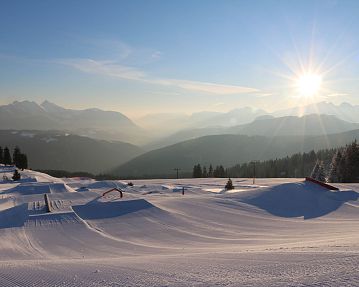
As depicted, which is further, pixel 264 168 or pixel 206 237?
pixel 264 168

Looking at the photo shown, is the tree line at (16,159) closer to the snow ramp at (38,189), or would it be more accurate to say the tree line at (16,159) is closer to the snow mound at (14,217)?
the snow ramp at (38,189)

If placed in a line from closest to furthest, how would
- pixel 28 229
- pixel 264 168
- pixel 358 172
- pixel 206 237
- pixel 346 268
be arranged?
pixel 346 268 < pixel 206 237 < pixel 28 229 < pixel 358 172 < pixel 264 168

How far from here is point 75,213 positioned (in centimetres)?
2445

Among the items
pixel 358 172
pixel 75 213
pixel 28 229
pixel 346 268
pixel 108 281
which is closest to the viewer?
pixel 346 268

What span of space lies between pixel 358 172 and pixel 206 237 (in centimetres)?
4312

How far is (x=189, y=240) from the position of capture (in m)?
19.0

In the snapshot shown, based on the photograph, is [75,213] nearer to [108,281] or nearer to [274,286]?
[108,281]

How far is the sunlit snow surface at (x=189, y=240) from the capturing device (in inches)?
293

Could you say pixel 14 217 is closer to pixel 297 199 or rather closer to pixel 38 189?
pixel 297 199

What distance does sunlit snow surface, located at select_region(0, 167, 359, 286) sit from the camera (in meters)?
7.44

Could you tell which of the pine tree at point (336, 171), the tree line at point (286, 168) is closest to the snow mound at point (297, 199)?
the pine tree at point (336, 171)

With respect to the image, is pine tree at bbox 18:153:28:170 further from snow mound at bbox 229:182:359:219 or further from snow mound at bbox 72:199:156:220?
snow mound at bbox 229:182:359:219

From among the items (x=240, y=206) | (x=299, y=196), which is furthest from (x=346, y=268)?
(x=299, y=196)

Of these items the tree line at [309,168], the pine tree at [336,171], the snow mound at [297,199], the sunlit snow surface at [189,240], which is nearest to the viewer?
the sunlit snow surface at [189,240]
